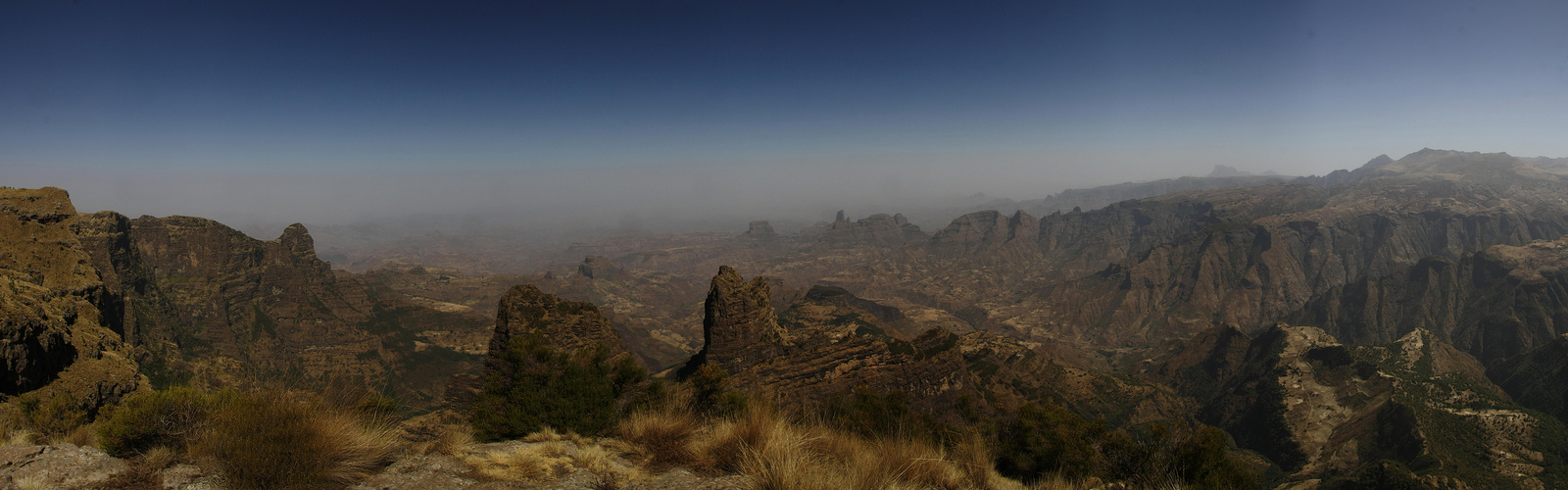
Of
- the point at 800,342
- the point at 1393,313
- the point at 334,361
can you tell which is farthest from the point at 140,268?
the point at 1393,313

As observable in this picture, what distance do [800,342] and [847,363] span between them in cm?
643

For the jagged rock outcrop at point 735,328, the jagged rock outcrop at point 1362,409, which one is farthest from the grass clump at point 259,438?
the jagged rock outcrop at point 1362,409

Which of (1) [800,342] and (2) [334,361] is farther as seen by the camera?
(2) [334,361]

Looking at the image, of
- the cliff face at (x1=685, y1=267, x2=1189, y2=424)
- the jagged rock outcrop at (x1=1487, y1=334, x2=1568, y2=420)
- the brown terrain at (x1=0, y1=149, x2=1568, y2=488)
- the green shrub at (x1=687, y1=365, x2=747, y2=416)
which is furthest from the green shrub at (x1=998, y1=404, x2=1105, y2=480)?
the jagged rock outcrop at (x1=1487, y1=334, x2=1568, y2=420)

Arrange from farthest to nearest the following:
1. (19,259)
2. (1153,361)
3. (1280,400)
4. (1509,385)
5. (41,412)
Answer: (1153,361) → (1509,385) → (1280,400) → (19,259) → (41,412)

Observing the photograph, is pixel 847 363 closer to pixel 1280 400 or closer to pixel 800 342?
pixel 800 342

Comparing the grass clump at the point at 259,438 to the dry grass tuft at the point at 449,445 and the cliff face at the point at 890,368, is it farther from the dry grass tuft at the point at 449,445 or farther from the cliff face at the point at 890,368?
the cliff face at the point at 890,368

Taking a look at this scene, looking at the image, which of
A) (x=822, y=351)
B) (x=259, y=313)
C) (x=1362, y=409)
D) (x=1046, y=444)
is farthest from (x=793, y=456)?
(x=259, y=313)

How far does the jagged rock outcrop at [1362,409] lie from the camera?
4806 centimetres

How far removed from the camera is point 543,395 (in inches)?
406

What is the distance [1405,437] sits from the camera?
165 feet

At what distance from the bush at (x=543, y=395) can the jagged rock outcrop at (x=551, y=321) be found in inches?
1307

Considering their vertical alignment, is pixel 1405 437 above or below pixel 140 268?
below

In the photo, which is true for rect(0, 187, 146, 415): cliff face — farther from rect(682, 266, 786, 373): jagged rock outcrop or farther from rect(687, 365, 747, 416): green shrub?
rect(682, 266, 786, 373): jagged rock outcrop
